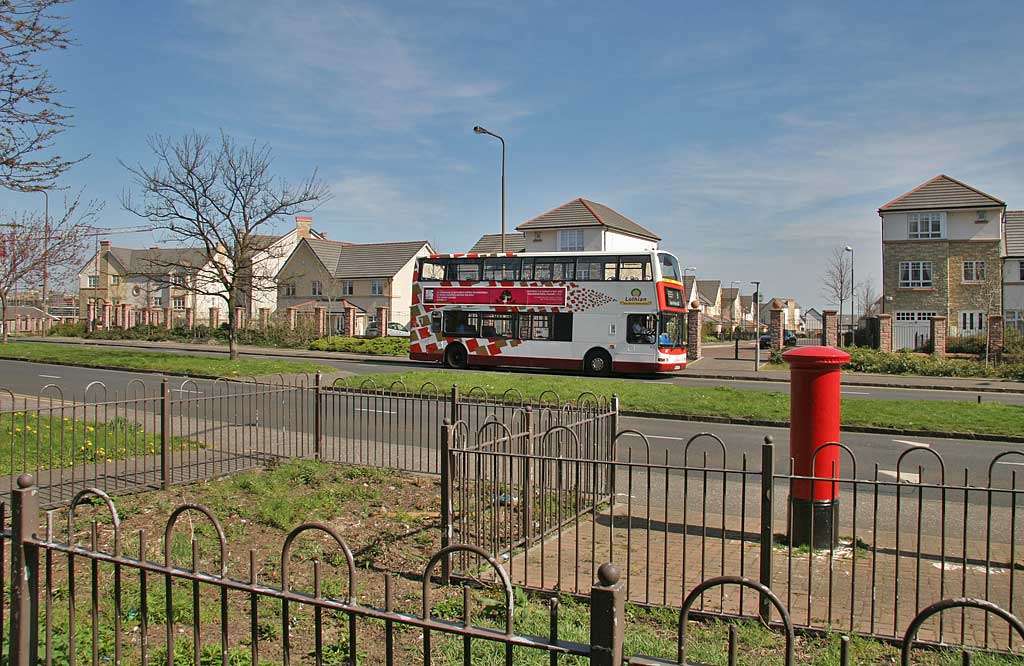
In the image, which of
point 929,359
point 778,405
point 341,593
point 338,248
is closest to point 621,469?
point 341,593

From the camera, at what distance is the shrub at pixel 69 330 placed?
5725cm

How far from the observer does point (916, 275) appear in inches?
2025

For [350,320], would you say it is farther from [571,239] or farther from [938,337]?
[938,337]

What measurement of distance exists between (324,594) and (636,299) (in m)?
22.1

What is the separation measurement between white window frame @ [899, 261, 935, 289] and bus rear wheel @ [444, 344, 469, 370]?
35.9 metres

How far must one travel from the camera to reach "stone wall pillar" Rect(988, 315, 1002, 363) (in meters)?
30.8

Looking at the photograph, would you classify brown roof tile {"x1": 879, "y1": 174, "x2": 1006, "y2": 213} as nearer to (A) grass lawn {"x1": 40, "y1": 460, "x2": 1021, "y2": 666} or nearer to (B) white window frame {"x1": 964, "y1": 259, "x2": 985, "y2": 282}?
(B) white window frame {"x1": 964, "y1": 259, "x2": 985, "y2": 282}

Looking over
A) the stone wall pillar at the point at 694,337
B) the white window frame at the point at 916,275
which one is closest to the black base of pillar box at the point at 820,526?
the stone wall pillar at the point at 694,337

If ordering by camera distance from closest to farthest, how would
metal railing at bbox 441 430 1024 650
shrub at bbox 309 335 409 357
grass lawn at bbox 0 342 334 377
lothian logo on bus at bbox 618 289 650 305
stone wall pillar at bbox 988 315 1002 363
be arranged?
metal railing at bbox 441 430 1024 650
grass lawn at bbox 0 342 334 377
lothian logo on bus at bbox 618 289 650 305
stone wall pillar at bbox 988 315 1002 363
shrub at bbox 309 335 409 357

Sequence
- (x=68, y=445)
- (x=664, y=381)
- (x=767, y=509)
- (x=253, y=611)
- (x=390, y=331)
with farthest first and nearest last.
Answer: (x=390, y=331), (x=664, y=381), (x=68, y=445), (x=767, y=509), (x=253, y=611)

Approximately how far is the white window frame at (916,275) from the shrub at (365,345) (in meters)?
34.1

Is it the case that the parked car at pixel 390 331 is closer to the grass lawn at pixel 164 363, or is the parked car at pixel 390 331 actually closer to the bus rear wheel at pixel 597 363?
the grass lawn at pixel 164 363

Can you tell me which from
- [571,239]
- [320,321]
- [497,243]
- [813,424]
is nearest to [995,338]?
[813,424]

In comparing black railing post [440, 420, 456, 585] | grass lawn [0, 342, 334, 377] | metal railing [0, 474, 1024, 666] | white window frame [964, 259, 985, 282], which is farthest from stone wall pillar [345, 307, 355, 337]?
black railing post [440, 420, 456, 585]
